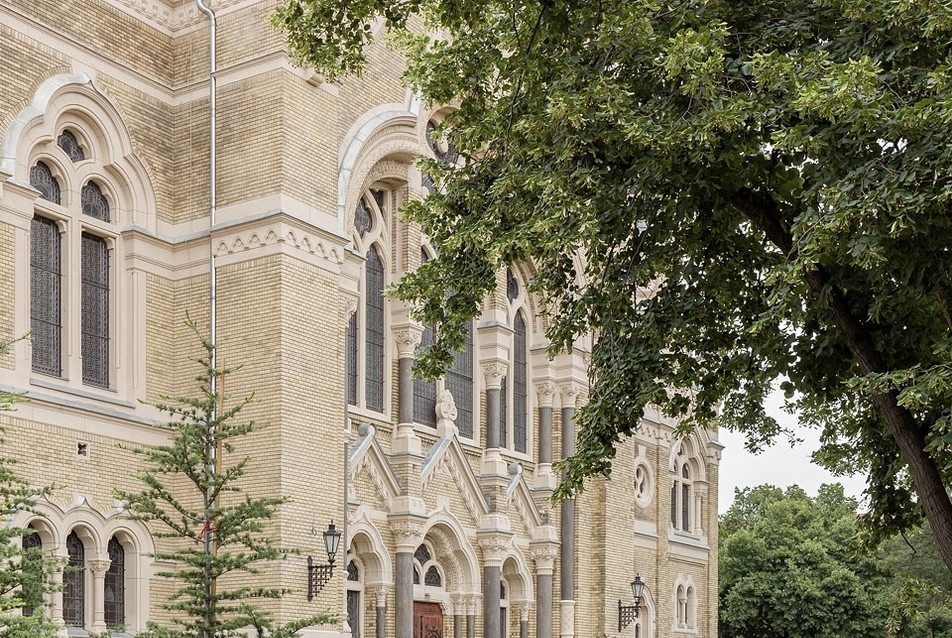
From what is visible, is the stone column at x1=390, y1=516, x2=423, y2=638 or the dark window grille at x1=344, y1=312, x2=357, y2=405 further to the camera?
the stone column at x1=390, y1=516, x2=423, y2=638

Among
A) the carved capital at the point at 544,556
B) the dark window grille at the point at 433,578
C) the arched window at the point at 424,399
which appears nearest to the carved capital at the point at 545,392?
the carved capital at the point at 544,556

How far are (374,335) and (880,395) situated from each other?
1367 centimetres

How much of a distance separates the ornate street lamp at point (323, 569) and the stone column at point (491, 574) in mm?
6412

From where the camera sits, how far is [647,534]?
3403 centimetres

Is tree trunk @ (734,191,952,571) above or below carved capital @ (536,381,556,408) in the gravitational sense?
below

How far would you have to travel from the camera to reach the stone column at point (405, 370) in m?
26.1

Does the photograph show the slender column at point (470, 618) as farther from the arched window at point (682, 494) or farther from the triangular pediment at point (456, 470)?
the arched window at point (682, 494)

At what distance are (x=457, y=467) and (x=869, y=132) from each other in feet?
51.2

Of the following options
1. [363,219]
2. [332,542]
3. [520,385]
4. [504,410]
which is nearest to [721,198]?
[332,542]

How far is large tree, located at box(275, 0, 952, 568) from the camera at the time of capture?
41.6 ft

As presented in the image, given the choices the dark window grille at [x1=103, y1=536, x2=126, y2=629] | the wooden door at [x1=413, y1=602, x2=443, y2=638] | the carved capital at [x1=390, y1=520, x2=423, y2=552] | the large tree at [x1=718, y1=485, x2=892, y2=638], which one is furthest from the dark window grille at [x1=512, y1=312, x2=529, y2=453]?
the large tree at [x1=718, y1=485, x2=892, y2=638]

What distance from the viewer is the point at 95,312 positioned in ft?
71.4

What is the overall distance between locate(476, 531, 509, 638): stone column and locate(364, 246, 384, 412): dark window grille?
3.77 metres

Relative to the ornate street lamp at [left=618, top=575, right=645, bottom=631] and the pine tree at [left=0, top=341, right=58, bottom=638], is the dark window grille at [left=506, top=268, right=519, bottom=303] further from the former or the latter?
the pine tree at [left=0, top=341, right=58, bottom=638]
